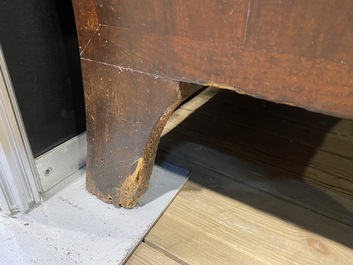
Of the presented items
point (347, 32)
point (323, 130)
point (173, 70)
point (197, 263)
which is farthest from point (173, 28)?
point (323, 130)

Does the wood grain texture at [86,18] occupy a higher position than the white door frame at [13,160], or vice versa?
the wood grain texture at [86,18]

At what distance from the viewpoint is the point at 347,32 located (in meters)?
0.35

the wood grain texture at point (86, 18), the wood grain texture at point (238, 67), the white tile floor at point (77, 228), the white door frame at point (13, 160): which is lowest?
the white tile floor at point (77, 228)

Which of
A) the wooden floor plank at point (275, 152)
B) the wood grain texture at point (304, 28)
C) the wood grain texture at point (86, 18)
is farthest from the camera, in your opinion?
the wooden floor plank at point (275, 152)

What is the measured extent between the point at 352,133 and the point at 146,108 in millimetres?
810

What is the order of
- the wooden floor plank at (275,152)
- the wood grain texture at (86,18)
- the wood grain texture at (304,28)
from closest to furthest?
the wood grain texture at (304,28), the wood grain texture at (86,18), the wooden floor plank at (275,152)

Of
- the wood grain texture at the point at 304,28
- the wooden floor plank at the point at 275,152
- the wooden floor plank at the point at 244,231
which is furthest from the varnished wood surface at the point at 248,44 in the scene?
the wooden floor plank at the point at 275,152

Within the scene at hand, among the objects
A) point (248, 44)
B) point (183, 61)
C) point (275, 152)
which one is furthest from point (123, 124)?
point (275, 152)

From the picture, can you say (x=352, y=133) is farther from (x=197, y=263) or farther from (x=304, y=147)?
(x=197, y=263)

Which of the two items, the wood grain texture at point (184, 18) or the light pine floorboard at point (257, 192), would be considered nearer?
the wood grain texture at point (184, 18)

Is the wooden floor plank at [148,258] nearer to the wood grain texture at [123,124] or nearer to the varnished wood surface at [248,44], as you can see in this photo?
the wood grain texture at [123,124]

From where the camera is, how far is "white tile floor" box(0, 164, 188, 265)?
0.57 meters

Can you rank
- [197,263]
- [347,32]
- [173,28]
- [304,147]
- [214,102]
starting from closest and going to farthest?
[347,32] < [173,28] < [197,263] < [304,147] < [214,102]

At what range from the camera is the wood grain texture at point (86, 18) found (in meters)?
0.52
